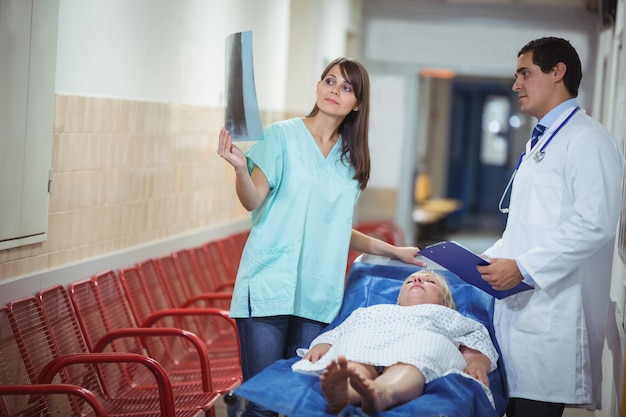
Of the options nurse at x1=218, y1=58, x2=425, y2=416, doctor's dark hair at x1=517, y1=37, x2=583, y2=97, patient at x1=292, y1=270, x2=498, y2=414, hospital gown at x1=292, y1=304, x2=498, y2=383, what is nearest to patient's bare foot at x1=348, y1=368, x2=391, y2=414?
patient at x1=292, y1=270, x2=498, y2=414

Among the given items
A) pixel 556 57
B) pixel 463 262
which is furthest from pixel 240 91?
pixel 556 57

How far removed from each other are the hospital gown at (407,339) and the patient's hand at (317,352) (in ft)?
0.08

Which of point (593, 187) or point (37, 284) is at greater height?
point (593, 187)

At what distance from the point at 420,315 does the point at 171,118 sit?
2.49m

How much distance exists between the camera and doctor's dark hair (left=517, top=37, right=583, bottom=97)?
10.2ft

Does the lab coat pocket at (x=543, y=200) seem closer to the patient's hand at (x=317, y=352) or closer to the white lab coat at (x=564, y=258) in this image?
the white lab coat at (x=564, y=258)

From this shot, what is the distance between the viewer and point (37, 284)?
12.0 feet

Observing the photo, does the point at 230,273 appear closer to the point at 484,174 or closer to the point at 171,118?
the point at 171,118

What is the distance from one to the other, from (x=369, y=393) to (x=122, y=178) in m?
2.35

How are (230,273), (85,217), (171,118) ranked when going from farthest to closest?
(230,273)
(171,118)
(85,217)

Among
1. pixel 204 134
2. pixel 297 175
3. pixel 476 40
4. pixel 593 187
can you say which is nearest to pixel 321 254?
pixel 297 175

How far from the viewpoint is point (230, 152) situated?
2.96 metres

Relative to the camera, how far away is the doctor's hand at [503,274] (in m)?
3.06

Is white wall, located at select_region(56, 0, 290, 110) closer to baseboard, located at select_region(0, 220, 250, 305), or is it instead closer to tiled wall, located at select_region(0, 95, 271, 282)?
tiled wall, located at select_region(0, 95, 271, 282)
